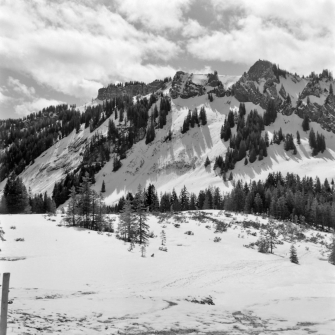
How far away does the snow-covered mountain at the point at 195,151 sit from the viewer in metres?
129

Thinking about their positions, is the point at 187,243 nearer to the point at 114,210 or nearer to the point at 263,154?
the point at 114,210

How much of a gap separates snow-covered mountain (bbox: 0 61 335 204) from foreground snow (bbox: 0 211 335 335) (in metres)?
90.2

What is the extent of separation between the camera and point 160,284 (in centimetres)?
1856

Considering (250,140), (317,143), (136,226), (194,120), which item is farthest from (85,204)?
(317,143)

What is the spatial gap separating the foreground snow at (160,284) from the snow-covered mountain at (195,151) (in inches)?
3552

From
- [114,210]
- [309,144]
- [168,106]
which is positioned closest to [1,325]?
Answer: [114,210]

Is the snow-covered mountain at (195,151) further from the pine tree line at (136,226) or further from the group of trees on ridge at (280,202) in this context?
the pine tree line at (136,226)

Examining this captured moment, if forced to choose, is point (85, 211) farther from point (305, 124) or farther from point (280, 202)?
point (305, 124)

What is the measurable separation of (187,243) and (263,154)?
364 ft

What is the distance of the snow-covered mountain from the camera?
422 ft

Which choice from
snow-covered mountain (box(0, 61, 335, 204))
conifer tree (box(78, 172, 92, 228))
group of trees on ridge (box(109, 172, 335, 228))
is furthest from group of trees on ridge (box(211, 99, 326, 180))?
conifer tree (box(78, 172, 92, 228))

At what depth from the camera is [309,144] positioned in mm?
142375

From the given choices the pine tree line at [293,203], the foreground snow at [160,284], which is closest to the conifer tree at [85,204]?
the foreground snow at [160,284]

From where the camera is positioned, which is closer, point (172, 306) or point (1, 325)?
point (1, 325)
